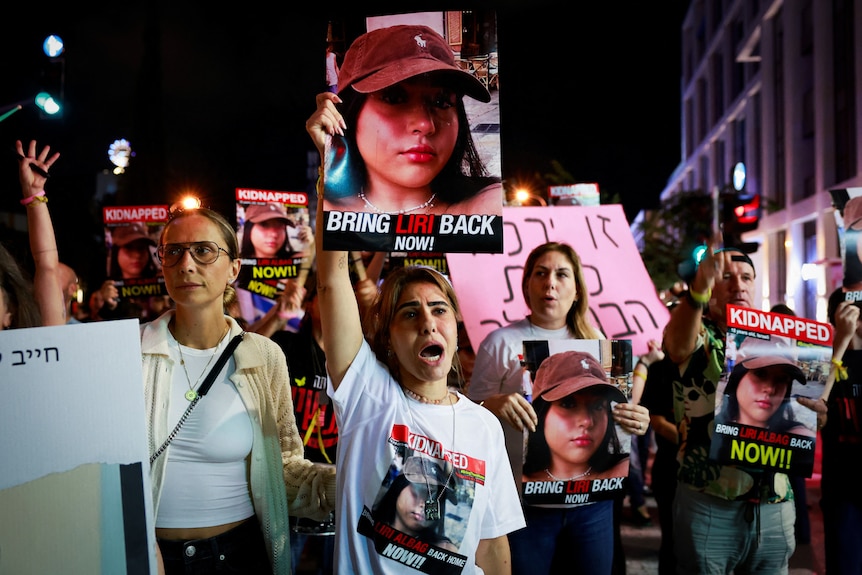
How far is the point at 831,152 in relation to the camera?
23.0 metres

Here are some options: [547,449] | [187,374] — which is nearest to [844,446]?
[547,449]

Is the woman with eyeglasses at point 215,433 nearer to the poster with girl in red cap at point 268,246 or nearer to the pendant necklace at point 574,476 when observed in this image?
the pendant necklace at point 574,476

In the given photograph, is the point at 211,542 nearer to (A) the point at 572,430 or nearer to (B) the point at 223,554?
(B) the point at 223,554

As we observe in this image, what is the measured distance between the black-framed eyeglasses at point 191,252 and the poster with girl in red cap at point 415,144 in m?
0.49

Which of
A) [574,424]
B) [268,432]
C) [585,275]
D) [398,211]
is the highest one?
[398,211]

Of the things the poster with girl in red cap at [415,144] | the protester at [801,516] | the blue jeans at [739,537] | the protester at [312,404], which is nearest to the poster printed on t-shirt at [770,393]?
the blue jeans at [739,537]

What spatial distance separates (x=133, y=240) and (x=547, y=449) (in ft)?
18.0

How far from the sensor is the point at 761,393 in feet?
11.5

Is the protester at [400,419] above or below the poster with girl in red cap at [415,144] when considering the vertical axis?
below

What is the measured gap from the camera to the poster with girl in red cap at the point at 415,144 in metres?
2.57

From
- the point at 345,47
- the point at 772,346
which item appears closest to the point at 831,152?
the point at 772,346

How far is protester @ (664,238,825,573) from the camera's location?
3.51 meters

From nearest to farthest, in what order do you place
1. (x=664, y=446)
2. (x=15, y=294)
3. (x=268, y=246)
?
(x=15, y=294)
(x=664, y=446)
(x=268, y=246)

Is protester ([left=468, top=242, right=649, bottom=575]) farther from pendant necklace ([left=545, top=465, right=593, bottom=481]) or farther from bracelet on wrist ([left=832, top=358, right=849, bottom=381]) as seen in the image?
bracelet on wrist ([left=832, top=358, right=849, bottom=381])
